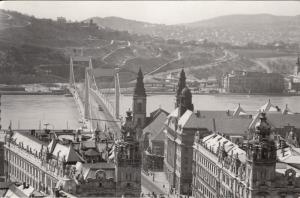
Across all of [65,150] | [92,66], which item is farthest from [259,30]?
[65,150]

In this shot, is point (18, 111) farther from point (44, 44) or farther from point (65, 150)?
point (65, 150)

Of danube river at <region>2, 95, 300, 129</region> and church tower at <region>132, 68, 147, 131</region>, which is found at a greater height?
church tower at <region>132, 68, 147, 131</region>

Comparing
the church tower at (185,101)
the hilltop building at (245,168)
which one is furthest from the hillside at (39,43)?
the hilltop building at (245,168)

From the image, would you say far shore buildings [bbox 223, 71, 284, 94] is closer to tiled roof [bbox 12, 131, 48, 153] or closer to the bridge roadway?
the bridge roadway

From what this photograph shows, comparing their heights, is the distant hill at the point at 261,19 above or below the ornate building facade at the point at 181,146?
above

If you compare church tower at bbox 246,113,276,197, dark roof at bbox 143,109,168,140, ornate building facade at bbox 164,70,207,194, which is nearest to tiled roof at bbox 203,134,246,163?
ornate building facade at bbox 164,70,207,194

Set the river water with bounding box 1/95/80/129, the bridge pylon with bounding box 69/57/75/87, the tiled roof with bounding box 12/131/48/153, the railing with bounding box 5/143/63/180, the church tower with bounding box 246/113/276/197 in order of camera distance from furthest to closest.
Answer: the bridge pylon with bounding box 69/57/75/87 < the river water with bounding box 1/95/80/129 < the tiled roof with bounding box 12/131/48/153 < the railing with bounding box 5/143/63/180 < the church tower with bounding box 246/113/276/197

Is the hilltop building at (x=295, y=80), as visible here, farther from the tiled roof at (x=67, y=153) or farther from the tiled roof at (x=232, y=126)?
the tiled roof at (x=67, y=153)
